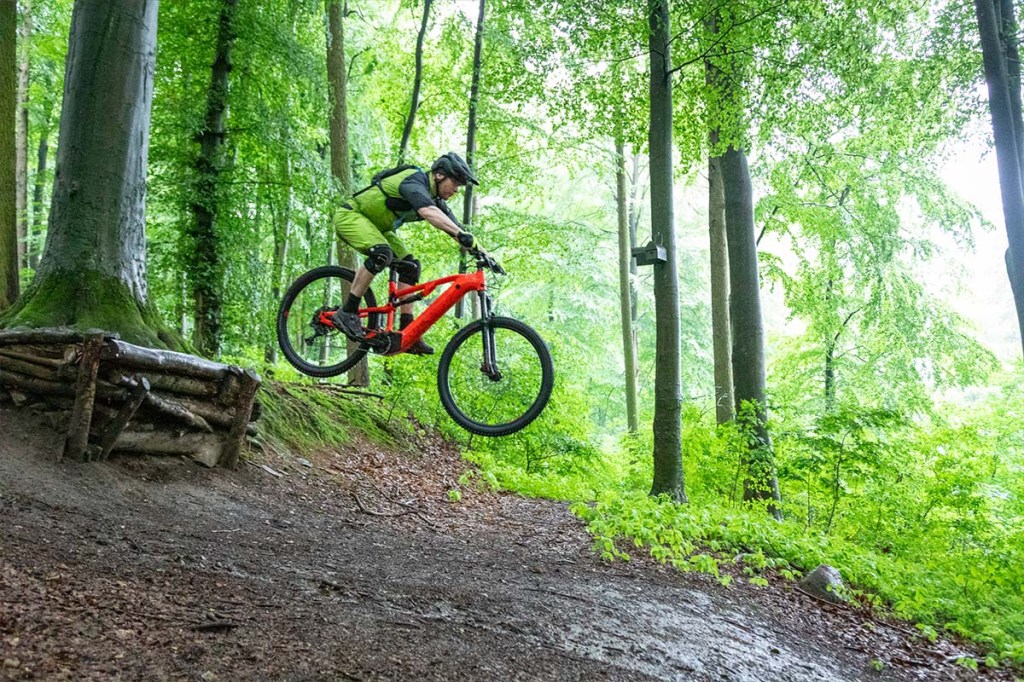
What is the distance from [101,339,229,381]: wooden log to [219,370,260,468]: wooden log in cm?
20

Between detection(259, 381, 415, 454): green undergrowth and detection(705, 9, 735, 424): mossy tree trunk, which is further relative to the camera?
detection(705, 9, 735, 424): mossy tree trunk

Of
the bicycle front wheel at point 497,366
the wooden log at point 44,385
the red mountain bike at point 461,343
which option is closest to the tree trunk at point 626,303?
the red mountain bike at point 461,343

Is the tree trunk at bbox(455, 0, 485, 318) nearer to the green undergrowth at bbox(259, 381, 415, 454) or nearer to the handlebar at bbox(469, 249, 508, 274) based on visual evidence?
the green undergrowth at bbox(259, 381, 415, 454)

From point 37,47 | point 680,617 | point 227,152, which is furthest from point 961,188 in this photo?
point 37,47

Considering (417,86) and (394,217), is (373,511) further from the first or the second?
(417,86)

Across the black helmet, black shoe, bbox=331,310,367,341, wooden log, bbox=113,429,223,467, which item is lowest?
wooden log, bbox=113,429,223,467

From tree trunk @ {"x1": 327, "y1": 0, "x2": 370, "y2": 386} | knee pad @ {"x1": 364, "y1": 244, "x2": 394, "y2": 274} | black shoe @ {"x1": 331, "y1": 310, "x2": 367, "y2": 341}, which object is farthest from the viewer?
tree trunk @ {"x1": 327, "y1": 0, "x2": 370, "y2": 386}

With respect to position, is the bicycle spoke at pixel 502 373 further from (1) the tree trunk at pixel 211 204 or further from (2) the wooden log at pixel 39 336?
(1) the tree trunk at pixel 211 204

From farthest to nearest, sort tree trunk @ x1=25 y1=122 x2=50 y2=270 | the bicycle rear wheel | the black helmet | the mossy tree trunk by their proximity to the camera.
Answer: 1. tree trunk @ x1=25 y1=122 x2=50 y2=270
2. the mossy tree trunk
3. the bicycle rear wheel
4. the black helmet

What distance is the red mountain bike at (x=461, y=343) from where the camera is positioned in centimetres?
515

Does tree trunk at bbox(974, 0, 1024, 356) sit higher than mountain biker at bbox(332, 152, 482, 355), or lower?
higher

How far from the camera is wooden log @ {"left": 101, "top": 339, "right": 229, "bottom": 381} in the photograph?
5094 mm

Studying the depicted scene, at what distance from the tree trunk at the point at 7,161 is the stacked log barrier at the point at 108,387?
1.71 metres

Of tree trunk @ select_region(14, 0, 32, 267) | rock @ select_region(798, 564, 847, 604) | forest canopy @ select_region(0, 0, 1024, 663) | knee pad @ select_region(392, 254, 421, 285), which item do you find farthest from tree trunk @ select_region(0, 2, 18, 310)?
rock @ select_region(798, 564, 847, 604)
